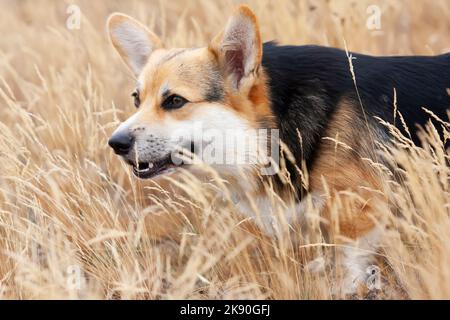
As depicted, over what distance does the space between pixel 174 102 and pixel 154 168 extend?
0.38 m

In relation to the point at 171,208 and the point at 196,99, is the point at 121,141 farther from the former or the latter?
the point at 171,208

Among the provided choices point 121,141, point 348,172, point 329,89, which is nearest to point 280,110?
point 329,89

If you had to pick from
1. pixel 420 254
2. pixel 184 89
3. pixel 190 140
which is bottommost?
pixel 420 254

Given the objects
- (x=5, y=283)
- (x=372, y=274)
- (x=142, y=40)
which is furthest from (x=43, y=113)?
(x=372, y=274)

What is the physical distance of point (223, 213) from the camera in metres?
3.82

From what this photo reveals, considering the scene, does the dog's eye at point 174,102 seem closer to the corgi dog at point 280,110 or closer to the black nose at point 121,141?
the corgi dog at point 280,110

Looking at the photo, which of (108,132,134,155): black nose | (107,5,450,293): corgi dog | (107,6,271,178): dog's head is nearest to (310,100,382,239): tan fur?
(107,5,450,293): corgi dog

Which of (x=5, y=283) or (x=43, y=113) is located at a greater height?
(x=43, y=113)

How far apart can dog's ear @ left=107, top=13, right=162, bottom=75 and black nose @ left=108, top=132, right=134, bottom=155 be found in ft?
3.20

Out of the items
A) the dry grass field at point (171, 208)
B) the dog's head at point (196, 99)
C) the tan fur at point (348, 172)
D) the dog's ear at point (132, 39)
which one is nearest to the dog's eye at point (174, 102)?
the dog's head at point (196, 99)

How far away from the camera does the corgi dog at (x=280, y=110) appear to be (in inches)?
148

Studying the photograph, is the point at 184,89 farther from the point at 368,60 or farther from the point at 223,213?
the point at 368,60
